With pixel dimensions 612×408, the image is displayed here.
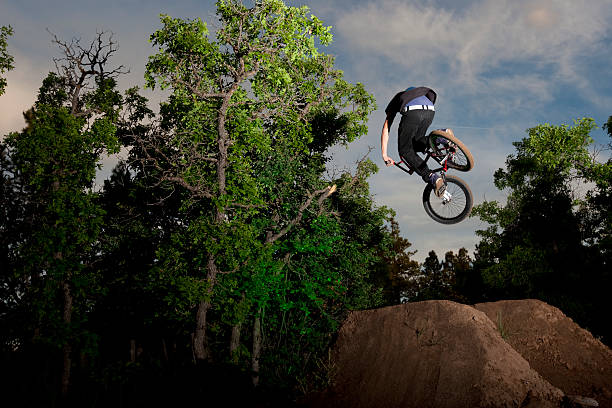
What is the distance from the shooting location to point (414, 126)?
8.67 m

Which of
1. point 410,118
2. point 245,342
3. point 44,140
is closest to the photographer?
point 410,118

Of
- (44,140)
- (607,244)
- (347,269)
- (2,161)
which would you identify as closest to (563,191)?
(607,244)

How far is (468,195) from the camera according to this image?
8922 millimetres

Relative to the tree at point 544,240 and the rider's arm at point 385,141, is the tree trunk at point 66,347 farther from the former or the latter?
the tree at point 544,240

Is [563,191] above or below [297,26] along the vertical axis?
below

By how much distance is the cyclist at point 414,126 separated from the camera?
861 cm

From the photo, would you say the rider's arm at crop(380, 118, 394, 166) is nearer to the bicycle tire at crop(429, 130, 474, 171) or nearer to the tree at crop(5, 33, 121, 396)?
the bicycle tire at crop(429, 130, 474, 171)

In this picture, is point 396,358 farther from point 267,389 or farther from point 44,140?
point 44,140

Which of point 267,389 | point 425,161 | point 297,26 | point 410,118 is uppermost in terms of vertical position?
point 297,26

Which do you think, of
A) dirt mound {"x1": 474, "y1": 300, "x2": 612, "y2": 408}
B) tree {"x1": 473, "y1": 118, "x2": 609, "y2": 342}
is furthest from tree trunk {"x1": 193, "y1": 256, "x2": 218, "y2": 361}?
tree {"x1": 473, "y1": 118, "x2": 609, "y2": 342}

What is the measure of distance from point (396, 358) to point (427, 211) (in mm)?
6181

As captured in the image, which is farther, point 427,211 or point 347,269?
point 347,269

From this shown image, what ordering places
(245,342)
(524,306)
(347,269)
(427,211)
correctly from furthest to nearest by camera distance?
1. (245,342)
2. (347,269)
3. (524,306)
4. (427,211)

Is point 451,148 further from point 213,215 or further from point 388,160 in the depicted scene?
point 213,215
